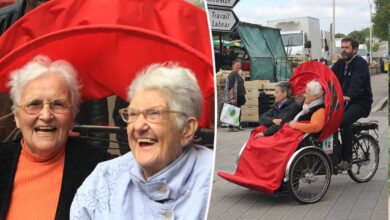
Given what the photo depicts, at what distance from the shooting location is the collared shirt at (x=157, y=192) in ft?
5.07

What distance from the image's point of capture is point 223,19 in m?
5.33

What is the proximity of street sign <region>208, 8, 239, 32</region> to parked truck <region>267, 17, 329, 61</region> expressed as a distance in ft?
51.4

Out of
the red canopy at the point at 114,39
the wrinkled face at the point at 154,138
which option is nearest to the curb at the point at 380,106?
the red canopy at the point at 114,39

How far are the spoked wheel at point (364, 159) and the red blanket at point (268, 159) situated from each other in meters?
1.43

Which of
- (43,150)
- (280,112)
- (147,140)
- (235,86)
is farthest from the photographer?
(235,86)

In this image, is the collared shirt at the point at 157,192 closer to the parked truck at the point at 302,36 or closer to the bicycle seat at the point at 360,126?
the bicycle seat at the point at 360,126

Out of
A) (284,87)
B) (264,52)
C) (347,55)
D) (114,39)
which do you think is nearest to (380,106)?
(264,52)

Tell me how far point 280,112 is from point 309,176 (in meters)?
0.81

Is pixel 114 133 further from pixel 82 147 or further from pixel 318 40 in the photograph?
pixel 318 40

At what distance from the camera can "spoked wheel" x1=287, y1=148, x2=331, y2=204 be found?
5.60 meters

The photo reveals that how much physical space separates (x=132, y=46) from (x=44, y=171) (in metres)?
0.59

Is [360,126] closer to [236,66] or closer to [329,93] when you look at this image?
[329,93]

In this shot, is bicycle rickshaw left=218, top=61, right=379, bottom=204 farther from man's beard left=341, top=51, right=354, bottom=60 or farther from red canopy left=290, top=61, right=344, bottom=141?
man's beard left=341, top=51, right=354, bottom=60

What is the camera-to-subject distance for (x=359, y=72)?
6324mm
